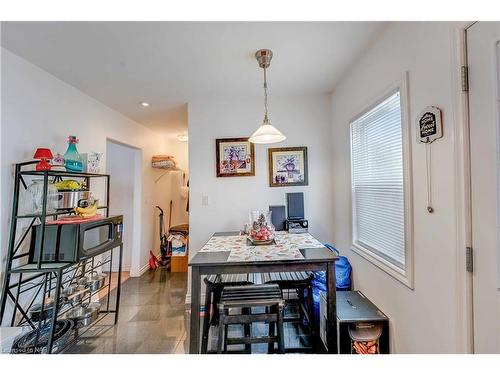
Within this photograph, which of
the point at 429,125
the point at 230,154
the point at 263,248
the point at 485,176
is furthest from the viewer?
the point at 230,154

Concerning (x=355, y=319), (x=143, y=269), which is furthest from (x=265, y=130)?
(x=143, y=269)

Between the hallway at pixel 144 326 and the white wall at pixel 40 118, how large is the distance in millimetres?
1070

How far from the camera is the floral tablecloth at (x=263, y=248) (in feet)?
4.99

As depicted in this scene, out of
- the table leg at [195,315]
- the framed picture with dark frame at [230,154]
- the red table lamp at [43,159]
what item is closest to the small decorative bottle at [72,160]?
the red table lamp at [43,159]

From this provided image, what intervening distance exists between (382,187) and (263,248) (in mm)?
1068

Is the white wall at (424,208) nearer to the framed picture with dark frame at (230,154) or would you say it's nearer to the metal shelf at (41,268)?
the framed picture with dark frame at (230,154)

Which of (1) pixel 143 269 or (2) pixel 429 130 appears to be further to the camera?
(1) pixel 143 269

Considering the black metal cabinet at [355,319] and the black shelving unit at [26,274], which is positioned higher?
the black shelving unit at [26,274]

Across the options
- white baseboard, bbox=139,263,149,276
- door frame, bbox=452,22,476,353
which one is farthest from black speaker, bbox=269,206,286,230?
white baseboard, bbox=139,263,149,276

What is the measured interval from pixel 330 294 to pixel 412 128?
1.18 meters

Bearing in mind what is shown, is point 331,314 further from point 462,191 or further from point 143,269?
point 143,269

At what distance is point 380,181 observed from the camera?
184 cm

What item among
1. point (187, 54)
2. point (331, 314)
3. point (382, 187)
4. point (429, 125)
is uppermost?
point (187, 54)
